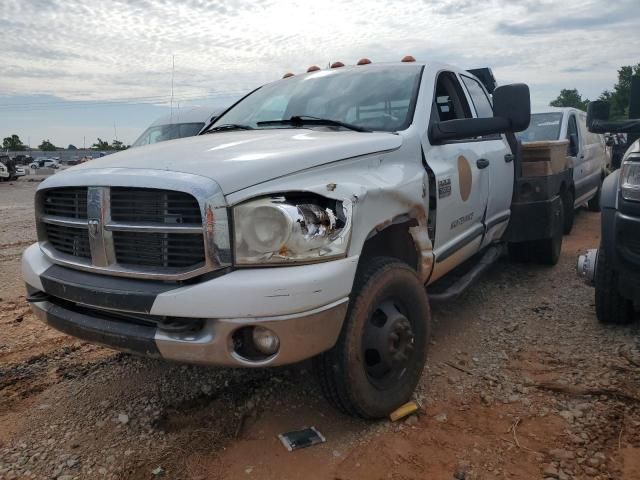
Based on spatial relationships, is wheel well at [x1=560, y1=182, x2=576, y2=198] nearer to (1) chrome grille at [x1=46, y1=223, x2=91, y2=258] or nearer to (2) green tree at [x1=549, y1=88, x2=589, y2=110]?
(1) chrome grille at [x1=46, y1=223, x2=91, y2=258]

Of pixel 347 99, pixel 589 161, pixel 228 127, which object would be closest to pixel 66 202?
pixel 228 127

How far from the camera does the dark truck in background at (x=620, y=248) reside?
308 cm

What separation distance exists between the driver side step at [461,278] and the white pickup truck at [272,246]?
13 cm

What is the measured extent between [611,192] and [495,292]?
169 centimetres

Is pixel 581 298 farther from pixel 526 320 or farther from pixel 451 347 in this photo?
pixel 451 347

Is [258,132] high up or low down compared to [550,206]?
up

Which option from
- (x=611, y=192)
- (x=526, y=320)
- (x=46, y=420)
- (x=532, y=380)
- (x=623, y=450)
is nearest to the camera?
(x=623, y=450)

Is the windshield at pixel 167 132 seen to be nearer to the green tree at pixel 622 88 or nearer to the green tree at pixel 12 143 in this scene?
the green tree at pixel 622 88

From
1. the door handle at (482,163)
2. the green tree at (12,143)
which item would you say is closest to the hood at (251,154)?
the door handle at (482,163)

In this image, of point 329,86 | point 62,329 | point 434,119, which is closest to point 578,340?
point 434,119

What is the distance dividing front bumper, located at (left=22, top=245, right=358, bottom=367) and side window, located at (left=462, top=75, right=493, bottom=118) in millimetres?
2581

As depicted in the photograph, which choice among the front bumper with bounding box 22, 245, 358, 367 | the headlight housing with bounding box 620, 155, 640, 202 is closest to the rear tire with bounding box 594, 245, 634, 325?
the headlight housing with bounding box 620, 155, 640, 202

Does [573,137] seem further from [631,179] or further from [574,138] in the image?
[631,179]

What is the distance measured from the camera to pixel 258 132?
3.23 metres
